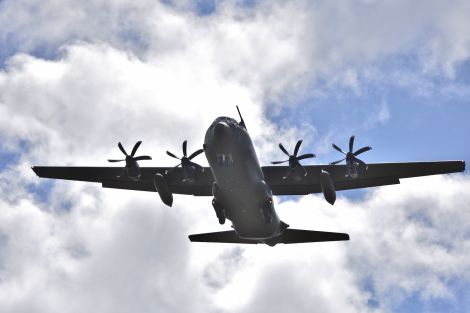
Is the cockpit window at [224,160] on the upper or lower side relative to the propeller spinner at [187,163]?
lower

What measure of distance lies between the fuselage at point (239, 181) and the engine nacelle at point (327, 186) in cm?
348

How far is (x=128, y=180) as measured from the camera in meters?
41.7

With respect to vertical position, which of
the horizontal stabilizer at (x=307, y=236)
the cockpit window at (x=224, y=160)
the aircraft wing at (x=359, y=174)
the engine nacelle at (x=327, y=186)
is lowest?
the horizontal stabilizer at (x=307, y=236)

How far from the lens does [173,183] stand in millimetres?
40469

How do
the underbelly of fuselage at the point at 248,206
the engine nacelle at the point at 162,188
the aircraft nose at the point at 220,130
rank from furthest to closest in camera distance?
1. the engine nacelle at the point at 162,188
2. the underbelly of fuselage at the point at 248,206
3. the aircraft nose at the point at 220,130

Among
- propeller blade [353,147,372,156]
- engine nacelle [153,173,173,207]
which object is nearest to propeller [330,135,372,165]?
propeller blade [353,147,372,156]

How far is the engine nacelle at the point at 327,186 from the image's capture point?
1325 inches

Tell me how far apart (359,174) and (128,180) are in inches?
689

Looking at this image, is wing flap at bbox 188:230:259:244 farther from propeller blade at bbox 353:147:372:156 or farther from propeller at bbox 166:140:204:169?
propeller blade at bbox 353:147:372:156

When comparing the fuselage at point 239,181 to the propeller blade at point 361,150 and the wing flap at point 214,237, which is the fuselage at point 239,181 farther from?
the propeller blade at point 361,150

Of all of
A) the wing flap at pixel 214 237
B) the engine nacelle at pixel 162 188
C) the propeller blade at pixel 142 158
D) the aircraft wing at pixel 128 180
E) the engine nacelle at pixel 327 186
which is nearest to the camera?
the engine nacelle at pixel 327 186

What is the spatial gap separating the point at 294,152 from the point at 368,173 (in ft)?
20.8

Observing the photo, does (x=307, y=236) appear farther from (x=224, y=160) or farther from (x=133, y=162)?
(x=133, y=162)

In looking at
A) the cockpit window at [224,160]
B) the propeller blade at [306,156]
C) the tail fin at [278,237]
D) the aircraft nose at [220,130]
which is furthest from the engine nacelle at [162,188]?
the propeller blade at [306,156]
